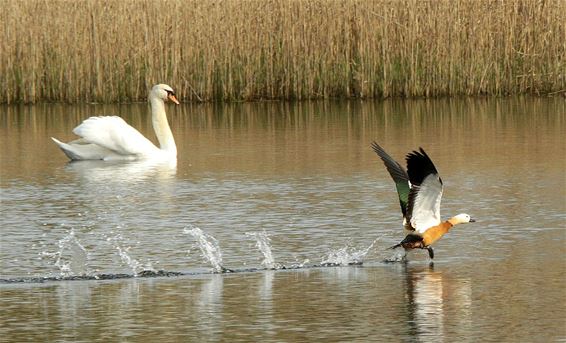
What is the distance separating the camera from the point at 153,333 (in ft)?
24.8

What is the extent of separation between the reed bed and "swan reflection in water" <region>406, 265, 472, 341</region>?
1482 centimetres

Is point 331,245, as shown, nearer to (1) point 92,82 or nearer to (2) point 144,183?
(2) point 144,183

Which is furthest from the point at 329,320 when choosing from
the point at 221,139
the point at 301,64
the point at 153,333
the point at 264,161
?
the point at 301,64

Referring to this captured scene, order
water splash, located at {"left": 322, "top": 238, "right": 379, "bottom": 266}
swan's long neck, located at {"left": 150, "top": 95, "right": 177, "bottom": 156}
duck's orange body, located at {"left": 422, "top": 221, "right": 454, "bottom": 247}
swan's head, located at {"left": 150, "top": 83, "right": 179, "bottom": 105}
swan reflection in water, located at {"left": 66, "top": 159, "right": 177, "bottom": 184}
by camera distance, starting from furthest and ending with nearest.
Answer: swan's head, located at {"left": 150, "top": 83, "right": 179, "bottom": 105}
swan's long neck, located at {"left": 150, "top": 95, "right": 177, "bottom": 156}
swan reflection in water, located at {"left": 66, "top": 159, "right": 177, "bottom": 184}
water splash, located at {"left": 322, "top": 238, "right": 379, "bottom": 266}
duck's orange body, located at {"left": 422, "top": 221, "right": 454, "bottom": 247}

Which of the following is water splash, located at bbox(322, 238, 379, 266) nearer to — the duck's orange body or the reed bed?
the duck's orange body

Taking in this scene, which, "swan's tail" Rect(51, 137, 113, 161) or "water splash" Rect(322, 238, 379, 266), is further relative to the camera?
"swan's tail" Rect(51, 137, 113, 161)

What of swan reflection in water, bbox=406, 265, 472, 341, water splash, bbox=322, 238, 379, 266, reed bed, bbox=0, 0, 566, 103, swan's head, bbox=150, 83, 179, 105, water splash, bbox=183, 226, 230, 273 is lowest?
swan reflection in water, bbox=406, 265, 472, 341

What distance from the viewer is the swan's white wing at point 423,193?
942 cm

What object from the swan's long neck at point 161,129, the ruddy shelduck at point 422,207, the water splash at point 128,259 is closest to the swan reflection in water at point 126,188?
the swan's long neck at point 161,129

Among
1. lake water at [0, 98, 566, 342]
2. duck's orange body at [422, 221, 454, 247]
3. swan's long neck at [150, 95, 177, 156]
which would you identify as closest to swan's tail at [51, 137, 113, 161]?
lake water at [0, 98, 566, 342]

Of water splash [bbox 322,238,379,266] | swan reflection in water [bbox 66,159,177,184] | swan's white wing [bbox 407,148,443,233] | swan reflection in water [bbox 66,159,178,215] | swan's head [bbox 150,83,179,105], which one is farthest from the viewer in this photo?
swan's head [bbox 150,83,179,105]

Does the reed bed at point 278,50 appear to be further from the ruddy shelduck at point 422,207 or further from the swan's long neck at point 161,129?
the ruddy shelduck at point 422,207

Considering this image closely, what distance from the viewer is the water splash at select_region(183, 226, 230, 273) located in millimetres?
9578

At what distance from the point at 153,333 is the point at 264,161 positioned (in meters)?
8.49
